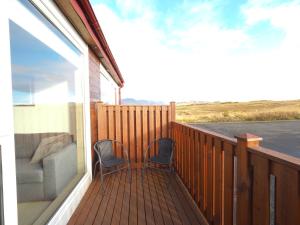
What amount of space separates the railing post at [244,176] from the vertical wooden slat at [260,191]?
0.05m

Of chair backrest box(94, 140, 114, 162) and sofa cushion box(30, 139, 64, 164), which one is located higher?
sofa cushion box(30, 139, 64, 164)

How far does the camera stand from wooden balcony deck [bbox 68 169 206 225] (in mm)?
2116

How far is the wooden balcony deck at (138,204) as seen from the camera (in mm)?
2116

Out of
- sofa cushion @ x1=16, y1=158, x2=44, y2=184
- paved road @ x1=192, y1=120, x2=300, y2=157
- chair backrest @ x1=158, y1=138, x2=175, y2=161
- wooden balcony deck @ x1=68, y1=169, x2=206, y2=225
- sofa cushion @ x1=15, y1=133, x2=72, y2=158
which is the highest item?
sofa cushion @ x1=15, y1=133, x2=72, y2=158

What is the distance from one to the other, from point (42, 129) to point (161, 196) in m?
1.72

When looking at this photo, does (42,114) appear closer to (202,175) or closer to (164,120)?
(202,175)

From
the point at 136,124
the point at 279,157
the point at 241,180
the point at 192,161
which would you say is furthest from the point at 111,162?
the point at 279,157

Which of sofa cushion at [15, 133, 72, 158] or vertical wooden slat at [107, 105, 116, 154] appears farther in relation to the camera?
vertical wooden slat at [107, 105, 116, 154]

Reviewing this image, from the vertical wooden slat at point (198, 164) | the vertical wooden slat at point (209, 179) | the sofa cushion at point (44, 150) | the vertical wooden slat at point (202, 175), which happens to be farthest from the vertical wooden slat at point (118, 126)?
the vertical wooden slat at point (209, 179)

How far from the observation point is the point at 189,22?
11.3 metres

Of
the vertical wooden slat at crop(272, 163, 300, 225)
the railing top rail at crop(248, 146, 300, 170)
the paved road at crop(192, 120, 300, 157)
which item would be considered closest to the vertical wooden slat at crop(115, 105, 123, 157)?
the railing top rail at crop(248, 146, 300, 170)

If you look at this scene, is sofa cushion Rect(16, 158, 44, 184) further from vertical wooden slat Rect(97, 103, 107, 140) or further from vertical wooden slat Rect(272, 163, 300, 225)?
vertical wooden slat Rect(97, 103, 107, 140)

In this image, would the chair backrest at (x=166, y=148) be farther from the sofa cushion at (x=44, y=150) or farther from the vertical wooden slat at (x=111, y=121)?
the sofa cushion at (x=44, y=150)

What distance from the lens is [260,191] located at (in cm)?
112
